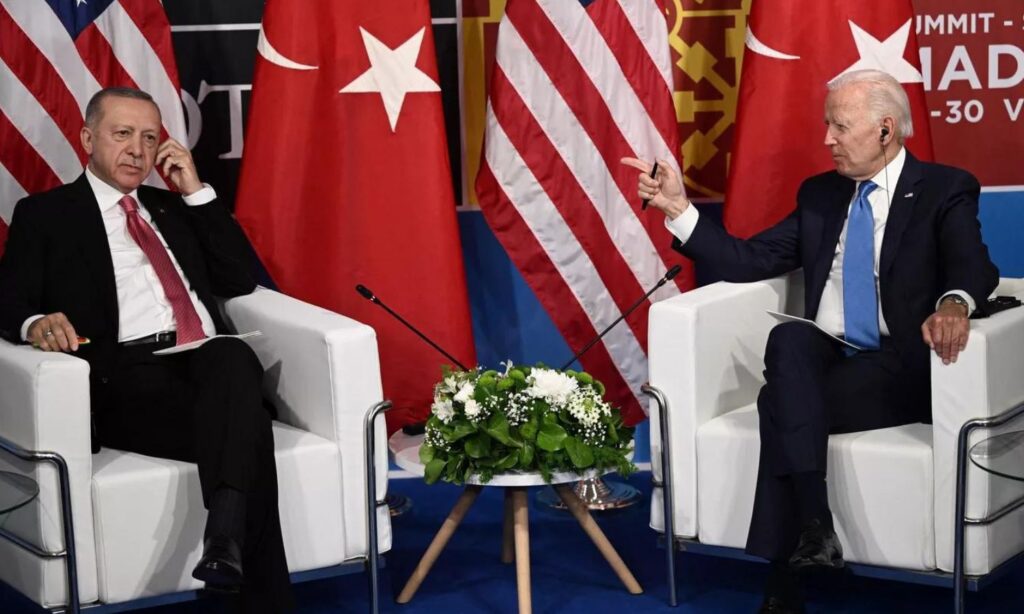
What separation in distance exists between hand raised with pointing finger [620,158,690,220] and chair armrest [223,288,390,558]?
0.86 meters

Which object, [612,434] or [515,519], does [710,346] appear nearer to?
[612,434]

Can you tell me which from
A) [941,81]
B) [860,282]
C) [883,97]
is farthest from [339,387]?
[941,81]

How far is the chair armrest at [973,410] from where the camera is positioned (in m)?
3.44

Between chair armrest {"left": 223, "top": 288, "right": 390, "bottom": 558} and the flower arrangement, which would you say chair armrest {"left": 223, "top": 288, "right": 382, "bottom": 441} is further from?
the flower arrangement

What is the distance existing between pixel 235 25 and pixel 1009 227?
284 cm

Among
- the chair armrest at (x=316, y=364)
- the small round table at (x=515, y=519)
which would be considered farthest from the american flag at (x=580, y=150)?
the chair armrest at (x=316, y=364)

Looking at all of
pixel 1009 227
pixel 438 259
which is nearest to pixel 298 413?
pixel 438 259

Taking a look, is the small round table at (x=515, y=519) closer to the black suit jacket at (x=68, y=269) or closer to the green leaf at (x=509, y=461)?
the green leaf at (x=509, y=461)

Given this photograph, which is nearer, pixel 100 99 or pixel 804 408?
pixel 804 408

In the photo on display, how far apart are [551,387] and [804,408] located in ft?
2.08

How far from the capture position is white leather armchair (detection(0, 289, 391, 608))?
340cm

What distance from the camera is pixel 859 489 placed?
361 cm

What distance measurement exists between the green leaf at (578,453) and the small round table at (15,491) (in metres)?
1.28

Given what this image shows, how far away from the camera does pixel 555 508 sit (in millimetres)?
4762
